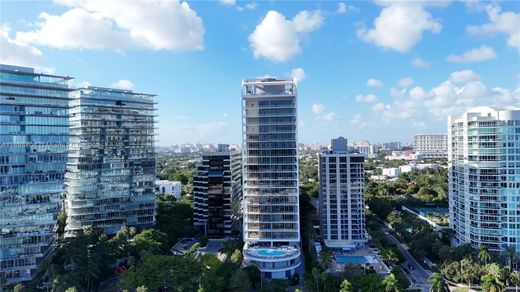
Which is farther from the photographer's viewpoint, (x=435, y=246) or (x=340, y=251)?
(x=340, y=251)

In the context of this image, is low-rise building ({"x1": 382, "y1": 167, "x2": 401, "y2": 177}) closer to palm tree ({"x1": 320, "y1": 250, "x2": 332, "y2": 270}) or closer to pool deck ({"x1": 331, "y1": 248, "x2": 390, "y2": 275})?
pool deck ({"x1": 331, "y1": 248, "x2": 390, "y2": 275})

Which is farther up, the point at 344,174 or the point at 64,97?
the point at 64,97

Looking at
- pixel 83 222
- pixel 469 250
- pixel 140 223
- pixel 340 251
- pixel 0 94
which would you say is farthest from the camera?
pixel 140 223

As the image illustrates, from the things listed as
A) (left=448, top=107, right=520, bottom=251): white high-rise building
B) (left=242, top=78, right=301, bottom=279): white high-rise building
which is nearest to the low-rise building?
(left=448, top=107, right=520, bottom=251): white high-rise building

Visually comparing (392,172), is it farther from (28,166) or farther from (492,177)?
(28,166)

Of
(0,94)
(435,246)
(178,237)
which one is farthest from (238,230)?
(0,94)

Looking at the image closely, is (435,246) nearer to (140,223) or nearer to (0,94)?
(140,223)

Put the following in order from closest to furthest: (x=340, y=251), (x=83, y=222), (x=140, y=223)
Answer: (x=340, y=251)
(x=83, y=222)
(x=140, y=223)

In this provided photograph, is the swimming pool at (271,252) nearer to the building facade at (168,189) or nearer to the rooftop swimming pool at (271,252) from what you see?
the rooftop swimming pool at (271,252)

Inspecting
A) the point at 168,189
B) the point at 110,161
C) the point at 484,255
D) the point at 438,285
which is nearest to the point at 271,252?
the point at 438,285
